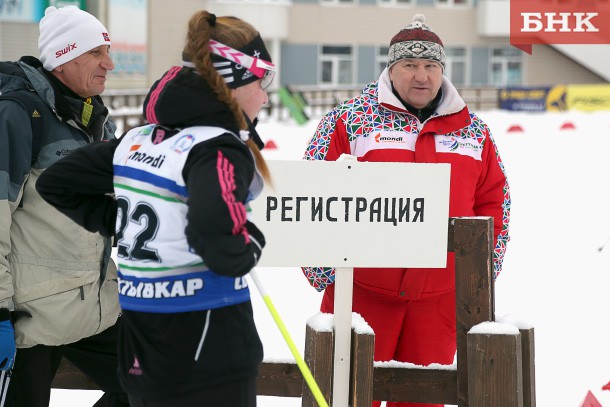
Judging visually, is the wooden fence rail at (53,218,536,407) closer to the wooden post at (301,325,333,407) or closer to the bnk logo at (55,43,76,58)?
the wooden post at (301,325,333,407)

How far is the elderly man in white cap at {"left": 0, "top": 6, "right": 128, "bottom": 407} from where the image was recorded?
3.06 metres

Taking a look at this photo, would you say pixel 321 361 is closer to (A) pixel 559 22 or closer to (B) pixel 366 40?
(B) pixel 366 40


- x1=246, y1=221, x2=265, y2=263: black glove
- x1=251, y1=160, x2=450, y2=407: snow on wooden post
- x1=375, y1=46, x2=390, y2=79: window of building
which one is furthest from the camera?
x1=375, y1=46, x2=390, y2=79: window of building

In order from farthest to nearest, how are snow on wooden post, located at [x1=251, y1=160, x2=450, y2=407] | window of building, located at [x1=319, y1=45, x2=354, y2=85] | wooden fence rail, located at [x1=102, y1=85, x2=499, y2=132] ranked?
window of building, located at [x1=319, y1=45, x2=354, y2=85]
wooden fence rail, located at [x1=102, y1=85, x2=499, y2=132]
snow on wooden post, located at [x1=251, y1=160, x2=450, y2=407]

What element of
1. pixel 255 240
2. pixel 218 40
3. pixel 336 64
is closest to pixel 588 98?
pixel 336 64

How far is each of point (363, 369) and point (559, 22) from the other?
41490 mm

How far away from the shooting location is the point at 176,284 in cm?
239

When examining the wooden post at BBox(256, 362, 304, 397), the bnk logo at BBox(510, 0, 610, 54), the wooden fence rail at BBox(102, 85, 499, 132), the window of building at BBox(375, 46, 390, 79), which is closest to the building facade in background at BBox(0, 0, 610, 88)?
the window of building at BBox(375, 46, 390, 79)

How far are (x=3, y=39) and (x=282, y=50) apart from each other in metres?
12.5

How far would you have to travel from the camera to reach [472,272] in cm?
334

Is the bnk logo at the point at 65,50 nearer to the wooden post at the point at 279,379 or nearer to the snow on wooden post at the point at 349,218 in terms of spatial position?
the snow on wooden post at the point at 349,218

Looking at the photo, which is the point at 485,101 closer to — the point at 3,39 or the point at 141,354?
the point at 3,39

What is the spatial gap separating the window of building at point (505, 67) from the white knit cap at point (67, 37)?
40.0 metres

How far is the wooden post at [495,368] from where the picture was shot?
330 centimetres
